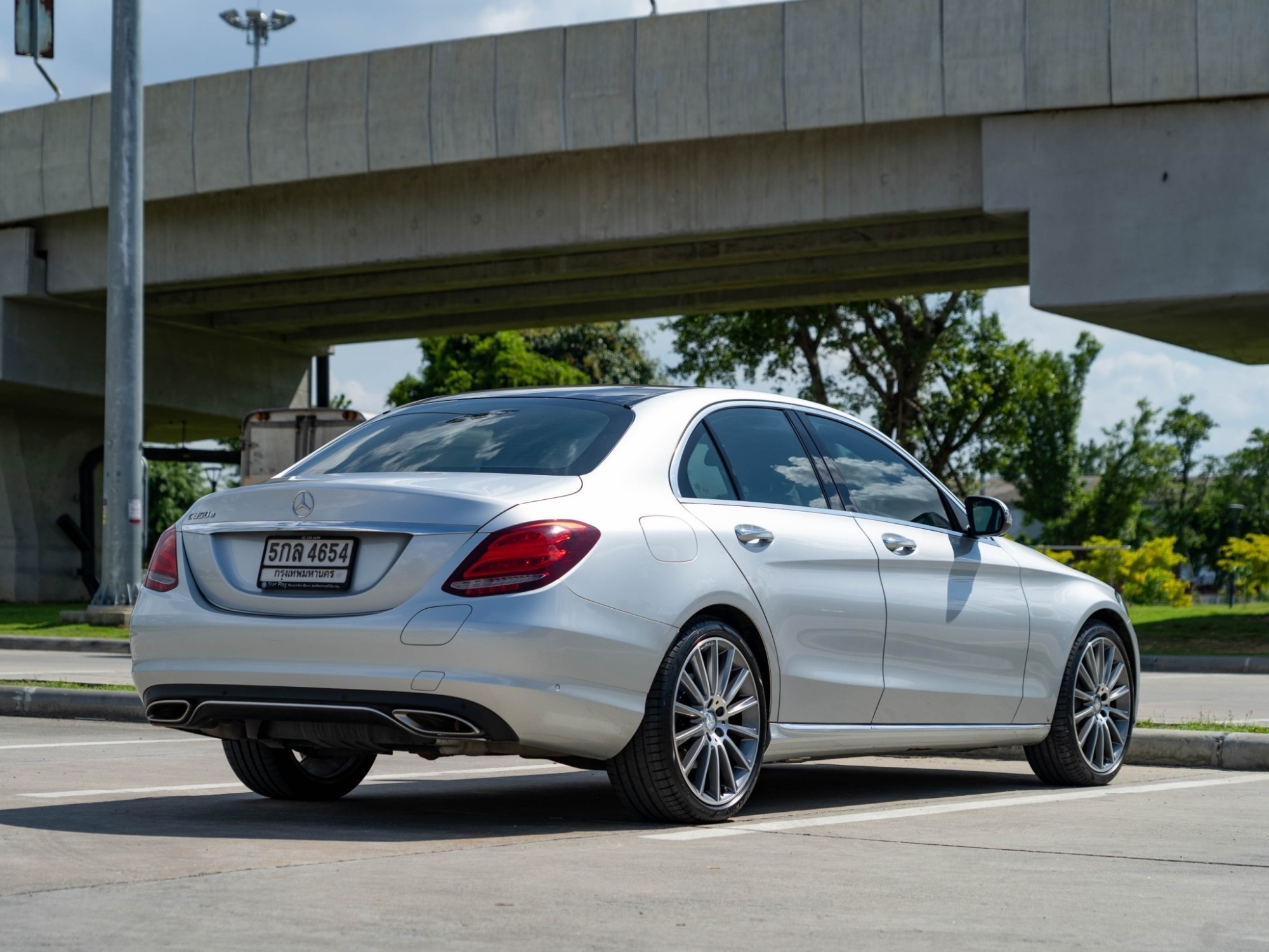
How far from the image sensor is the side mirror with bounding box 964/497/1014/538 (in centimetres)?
726

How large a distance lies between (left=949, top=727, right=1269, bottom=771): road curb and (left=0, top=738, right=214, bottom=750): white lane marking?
13.2 ft

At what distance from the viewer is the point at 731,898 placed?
4.38 metres

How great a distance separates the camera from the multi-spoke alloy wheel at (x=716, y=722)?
5.77 m

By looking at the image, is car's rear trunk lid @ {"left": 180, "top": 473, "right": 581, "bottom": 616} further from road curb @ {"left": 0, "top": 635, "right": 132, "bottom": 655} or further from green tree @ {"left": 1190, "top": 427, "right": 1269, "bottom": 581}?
green tree @ {"left": 1190, "top": 427, "right": 1269, "bottom": 581}

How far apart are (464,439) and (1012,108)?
53.2ft

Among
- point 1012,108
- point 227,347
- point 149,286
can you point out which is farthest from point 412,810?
point 227,347

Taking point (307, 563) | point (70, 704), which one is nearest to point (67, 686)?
point (70, 704)

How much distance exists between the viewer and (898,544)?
6801 millimetres

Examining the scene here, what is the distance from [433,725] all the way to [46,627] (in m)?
19.5

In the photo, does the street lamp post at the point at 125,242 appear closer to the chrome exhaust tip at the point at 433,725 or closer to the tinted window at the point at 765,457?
the tinted window at the point at 765,457

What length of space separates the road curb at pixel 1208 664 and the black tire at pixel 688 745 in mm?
13378

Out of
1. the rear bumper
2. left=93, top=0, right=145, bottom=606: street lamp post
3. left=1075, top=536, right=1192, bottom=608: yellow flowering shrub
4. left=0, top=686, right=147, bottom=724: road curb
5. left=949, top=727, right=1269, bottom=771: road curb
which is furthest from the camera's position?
left=1075, top=536, right=1192, bottom=608: yellow flowering shrub

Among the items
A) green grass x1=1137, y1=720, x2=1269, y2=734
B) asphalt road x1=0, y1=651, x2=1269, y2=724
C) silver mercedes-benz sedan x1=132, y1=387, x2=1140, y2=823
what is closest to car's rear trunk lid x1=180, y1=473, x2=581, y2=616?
silver mercedes-benz sedan x1=132, y1=387, x2=1140, y2=823

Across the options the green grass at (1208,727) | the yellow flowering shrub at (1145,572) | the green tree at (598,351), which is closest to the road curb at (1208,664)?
the green grass at (1208,727)
